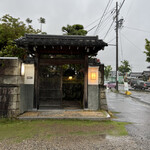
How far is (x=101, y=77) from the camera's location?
8156 mm

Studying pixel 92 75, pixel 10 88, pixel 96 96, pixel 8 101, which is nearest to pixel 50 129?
pixel 8 101

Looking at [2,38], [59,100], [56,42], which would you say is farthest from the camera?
[2,38]

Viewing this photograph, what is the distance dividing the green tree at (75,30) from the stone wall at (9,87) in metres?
11.1

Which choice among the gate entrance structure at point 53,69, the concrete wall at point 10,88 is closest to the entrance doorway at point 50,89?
the gate entrance structure at point 53,69

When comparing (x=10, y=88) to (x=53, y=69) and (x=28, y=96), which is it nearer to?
(x=28, y=96)

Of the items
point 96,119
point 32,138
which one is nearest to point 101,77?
point 96,119

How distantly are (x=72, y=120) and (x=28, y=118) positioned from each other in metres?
1.92

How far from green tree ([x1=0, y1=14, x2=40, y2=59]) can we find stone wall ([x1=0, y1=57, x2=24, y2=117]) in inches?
126

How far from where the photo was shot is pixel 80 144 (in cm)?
382

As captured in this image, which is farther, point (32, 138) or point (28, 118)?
point (28, 118)

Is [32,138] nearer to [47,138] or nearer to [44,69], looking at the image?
[47,138]

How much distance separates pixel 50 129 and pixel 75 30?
13.7 metres

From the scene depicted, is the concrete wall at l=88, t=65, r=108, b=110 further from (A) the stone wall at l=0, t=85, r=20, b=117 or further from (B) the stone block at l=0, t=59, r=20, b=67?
(B) the stone block at l=0, t=59, r=20, b=67

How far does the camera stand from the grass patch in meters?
4.43
